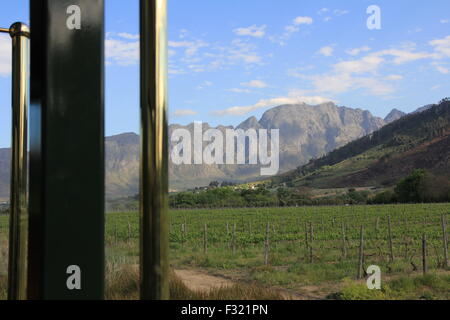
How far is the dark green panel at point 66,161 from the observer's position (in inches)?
52.9

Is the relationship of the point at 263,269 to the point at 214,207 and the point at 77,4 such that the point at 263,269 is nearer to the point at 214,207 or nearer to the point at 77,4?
the point at 77,4

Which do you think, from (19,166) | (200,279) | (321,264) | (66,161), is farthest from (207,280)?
(66,161)

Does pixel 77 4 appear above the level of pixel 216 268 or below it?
above

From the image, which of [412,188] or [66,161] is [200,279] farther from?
[412,188]

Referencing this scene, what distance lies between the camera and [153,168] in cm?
124

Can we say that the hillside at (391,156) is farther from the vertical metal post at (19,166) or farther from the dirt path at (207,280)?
the vertical metal post at (19,166)

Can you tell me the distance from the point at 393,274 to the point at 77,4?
12.0 metres

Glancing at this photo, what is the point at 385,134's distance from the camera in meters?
133

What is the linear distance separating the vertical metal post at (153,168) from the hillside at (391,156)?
294ft

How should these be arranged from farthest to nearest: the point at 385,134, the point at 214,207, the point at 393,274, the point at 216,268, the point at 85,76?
the point at 385,134 → the point at 214,207 → the point at 216,268 → the point at 393,274 → the point at 85,76

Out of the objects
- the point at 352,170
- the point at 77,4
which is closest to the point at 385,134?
A: the point at 352,170

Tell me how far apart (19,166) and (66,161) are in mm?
1413

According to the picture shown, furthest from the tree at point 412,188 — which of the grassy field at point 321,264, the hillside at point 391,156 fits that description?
the grassy field at point 321,264

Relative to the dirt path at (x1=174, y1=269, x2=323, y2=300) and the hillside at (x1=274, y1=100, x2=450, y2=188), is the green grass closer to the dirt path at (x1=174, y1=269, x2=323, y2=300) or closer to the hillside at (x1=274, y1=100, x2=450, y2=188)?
the dirt path at (x1=174, y1=269, x2=323, y2=300)
